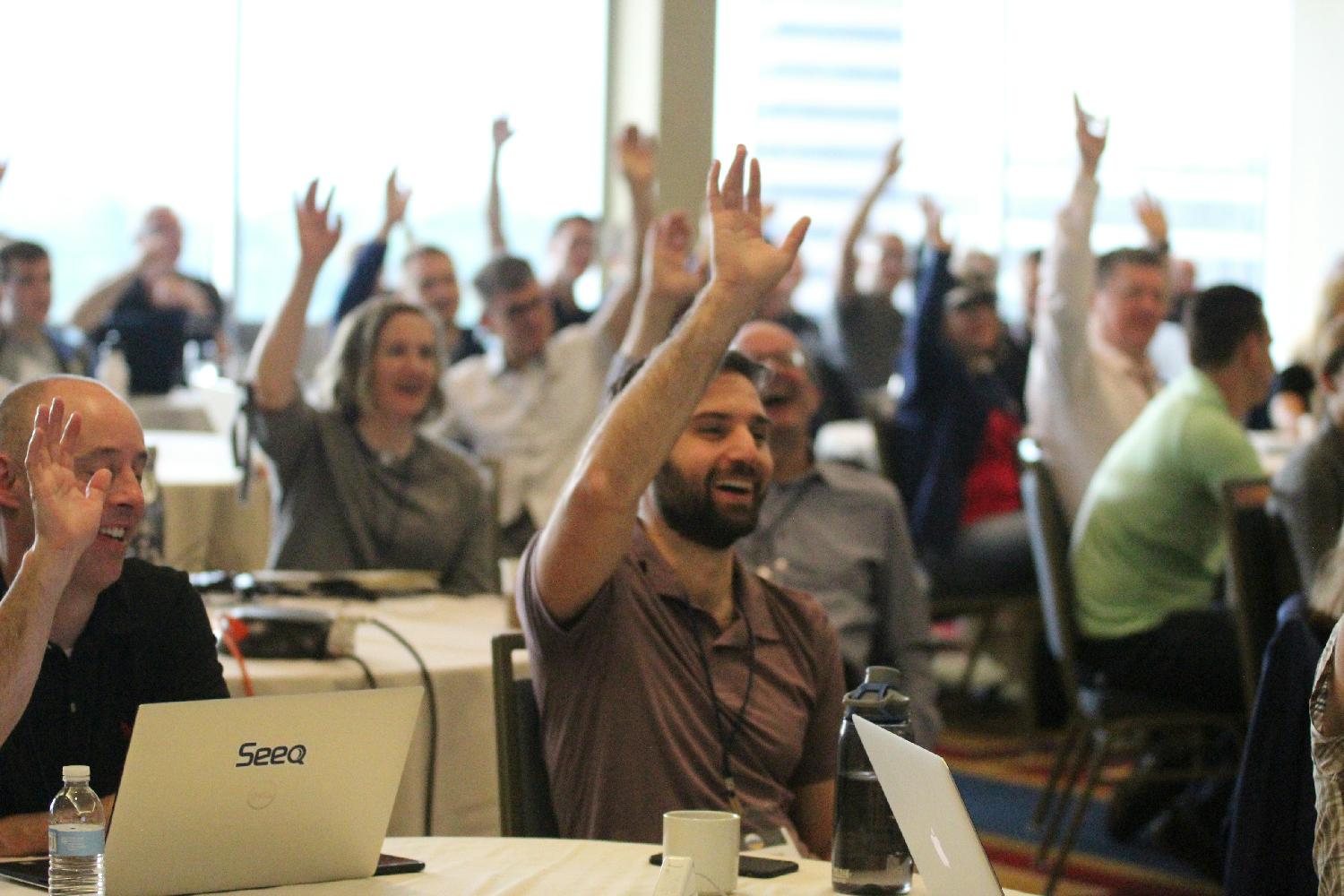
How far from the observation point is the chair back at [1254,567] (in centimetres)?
A: 340

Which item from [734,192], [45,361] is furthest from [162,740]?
[45,361]

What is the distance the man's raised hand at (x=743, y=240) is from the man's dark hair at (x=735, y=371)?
0.18 meters

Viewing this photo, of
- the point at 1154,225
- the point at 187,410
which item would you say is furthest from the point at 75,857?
the point at 187,410

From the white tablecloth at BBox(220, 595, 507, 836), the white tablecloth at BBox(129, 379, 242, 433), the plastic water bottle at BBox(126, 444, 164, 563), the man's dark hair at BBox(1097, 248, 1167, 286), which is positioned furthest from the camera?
the white tablecloth at BBox(129, 379, 242, 433)

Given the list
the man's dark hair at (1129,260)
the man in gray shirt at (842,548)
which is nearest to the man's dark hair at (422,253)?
the man's dark hair at (1129,260)

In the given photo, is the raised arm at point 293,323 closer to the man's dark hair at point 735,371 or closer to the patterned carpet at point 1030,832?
the man's dark hair at point 735,371

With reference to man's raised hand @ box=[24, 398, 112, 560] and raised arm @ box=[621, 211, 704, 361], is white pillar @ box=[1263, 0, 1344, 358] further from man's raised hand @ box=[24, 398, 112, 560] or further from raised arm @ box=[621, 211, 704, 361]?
man's raised hand @ box=[24, 398, 112, 560]

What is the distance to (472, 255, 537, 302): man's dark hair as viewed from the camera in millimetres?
5070

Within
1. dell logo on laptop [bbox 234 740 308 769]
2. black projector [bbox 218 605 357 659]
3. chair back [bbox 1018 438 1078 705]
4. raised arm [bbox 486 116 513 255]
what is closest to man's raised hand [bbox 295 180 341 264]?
raised arm [bbox 486 116 513 255]

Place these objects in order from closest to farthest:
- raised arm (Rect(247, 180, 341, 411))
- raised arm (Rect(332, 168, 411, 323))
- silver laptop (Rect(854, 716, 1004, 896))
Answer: silver laptop (Rect(854, 716, 1004, 896))
raised arm (Rect(247, 180, 341, 411))
raised arm (Rect(332, 168, 411, 323))

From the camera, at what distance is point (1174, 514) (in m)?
4.23

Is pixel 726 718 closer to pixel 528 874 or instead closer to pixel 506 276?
pixel 528 874

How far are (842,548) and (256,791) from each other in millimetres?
2046

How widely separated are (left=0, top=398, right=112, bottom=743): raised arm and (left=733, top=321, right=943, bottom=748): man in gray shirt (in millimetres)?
1806
